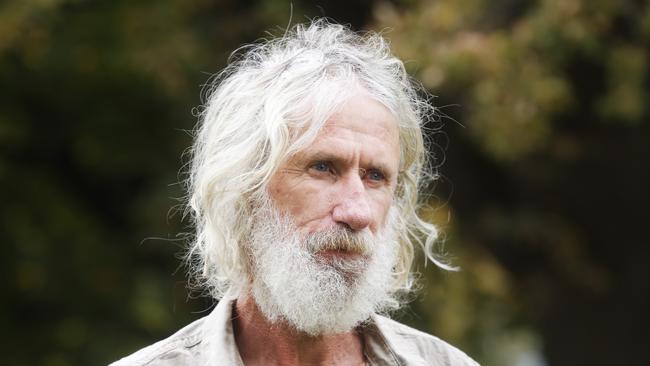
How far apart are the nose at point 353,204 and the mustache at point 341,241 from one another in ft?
0.06

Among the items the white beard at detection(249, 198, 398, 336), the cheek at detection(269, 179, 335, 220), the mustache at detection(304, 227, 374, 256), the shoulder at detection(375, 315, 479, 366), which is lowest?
the shoulder at detection(375, 315, 479, 366)

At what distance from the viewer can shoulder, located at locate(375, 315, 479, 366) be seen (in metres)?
3.20

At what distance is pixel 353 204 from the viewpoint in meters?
3.02

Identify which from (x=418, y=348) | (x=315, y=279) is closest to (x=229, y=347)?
(x=315, y=279)

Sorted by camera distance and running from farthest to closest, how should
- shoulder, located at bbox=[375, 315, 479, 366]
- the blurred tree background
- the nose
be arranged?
the blurred tree background
shoulder, located at bbox=[375, 315, 479, 366]
the nose

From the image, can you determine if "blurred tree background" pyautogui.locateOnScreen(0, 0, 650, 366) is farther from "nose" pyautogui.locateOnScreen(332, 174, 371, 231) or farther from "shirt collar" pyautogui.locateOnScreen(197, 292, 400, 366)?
"nose" pyautogui.locateOnScreen(332, 174, 371, 231)

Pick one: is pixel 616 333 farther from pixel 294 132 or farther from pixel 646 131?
pixel 294 132

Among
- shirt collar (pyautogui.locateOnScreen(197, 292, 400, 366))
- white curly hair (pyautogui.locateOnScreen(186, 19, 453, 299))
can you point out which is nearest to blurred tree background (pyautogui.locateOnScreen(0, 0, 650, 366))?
white curly hair (pyautogui.locateOnScreen(186, 19, 453, 299))

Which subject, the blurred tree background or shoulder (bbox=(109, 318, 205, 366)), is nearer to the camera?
shoulder (bbox=(109, 318, 205, 366))

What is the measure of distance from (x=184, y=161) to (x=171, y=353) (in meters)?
5.86

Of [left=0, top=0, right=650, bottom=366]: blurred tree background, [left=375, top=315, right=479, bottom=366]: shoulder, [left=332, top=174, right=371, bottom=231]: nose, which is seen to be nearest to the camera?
[left=332, top=174, right=371, bottom=231]: nose

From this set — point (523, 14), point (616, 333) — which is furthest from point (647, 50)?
point (616, 333)

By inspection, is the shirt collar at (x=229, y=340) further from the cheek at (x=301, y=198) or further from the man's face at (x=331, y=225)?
the cheek at (x=301, y=198)

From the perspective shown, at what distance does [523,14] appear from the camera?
802cm
